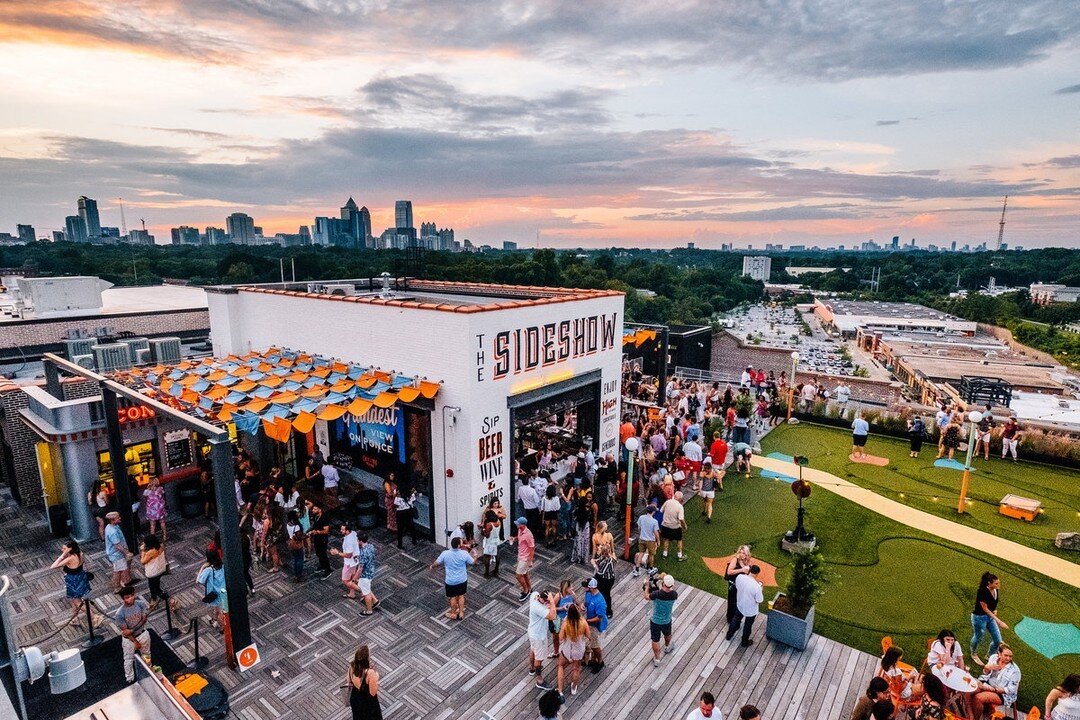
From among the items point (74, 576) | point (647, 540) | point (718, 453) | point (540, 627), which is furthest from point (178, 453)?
point (718, 453)

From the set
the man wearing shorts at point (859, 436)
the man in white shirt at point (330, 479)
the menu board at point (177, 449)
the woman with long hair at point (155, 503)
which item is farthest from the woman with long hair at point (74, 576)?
the man wearing shorts at point (859, 436)

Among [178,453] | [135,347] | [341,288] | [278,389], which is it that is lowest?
[178,453]

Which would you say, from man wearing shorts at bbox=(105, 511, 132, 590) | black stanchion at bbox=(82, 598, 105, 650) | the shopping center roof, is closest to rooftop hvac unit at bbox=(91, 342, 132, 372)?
the shopping center roof

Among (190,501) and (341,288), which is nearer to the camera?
(190,501)

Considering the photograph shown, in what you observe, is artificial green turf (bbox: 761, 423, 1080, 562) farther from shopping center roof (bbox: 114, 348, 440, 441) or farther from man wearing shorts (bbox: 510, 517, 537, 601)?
shopping center roof (bbox: 114, 348, 440, 441)

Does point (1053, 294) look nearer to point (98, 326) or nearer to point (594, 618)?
point (594, 618)
